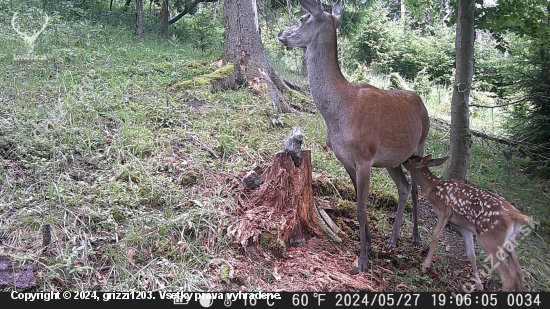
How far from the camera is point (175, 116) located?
6.90 m

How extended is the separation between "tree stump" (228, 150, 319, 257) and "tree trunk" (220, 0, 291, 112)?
12.4ft

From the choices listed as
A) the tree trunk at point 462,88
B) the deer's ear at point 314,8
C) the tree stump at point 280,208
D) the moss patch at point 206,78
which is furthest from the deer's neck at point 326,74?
the moss patch at point 206,78

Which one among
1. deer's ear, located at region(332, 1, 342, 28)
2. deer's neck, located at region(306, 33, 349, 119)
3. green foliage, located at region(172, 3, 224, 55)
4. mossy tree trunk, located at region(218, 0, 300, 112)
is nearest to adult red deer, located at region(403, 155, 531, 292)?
deer's neck, located at region(306, 33, 349, 119)

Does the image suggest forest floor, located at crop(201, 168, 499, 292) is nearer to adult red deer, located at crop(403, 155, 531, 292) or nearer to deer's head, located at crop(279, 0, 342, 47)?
adult red deer, located at crop(403, 155, 531, 292)

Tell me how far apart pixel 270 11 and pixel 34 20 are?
590cm

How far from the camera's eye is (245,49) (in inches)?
353

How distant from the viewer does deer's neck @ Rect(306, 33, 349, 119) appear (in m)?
4.93

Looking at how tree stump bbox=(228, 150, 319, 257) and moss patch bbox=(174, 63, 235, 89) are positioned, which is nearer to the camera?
tree stump bbox=(228, 150, 319, 257)

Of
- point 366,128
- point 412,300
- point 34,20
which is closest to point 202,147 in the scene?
point 366,128

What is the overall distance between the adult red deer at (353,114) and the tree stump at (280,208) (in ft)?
1.77

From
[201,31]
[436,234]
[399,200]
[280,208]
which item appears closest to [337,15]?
[280,208]

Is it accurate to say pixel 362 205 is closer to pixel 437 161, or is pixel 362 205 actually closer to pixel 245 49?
pixel 437 161

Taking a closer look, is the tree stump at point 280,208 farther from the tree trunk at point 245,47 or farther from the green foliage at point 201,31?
the green foliage at point 201,31

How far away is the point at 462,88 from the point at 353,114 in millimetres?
2120
